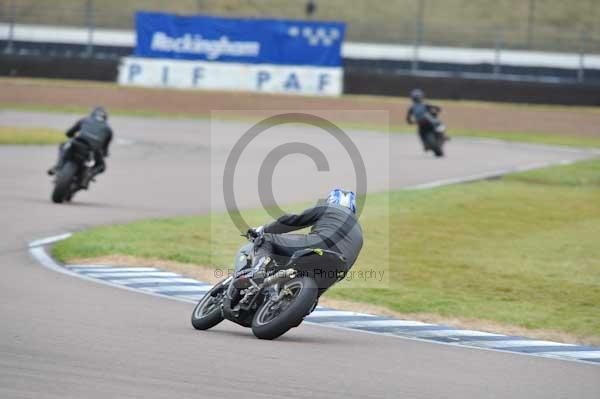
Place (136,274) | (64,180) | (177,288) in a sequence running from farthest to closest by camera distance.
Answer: (64,180), (136,274), (177,288)

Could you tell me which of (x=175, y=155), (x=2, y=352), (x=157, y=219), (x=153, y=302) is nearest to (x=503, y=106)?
(x=175, y=155)

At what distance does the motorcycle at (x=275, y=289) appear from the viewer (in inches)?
352

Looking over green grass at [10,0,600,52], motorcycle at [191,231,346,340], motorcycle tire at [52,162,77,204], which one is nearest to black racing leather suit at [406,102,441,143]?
motorcycle tire at [52,162,77,204]

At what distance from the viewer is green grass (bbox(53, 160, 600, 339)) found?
40.2 ft

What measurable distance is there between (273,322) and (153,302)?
2.42 metres

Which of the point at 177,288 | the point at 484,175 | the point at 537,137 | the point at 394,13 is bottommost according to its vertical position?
the point at 177,288

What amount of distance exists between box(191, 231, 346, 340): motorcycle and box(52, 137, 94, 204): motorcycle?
30.8 ft

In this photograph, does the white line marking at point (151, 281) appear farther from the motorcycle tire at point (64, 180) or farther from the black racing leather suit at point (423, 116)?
the black racing leather suit at point (423, 116)

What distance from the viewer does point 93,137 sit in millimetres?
18766

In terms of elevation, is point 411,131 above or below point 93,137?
above

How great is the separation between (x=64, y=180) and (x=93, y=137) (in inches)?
34.1

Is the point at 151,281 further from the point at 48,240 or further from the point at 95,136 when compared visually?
the point at 95,136

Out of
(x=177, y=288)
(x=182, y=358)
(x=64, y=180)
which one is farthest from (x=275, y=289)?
(x=64, y=180)

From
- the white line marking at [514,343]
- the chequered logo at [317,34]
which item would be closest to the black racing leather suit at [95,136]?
the white line marking at [514,343]
